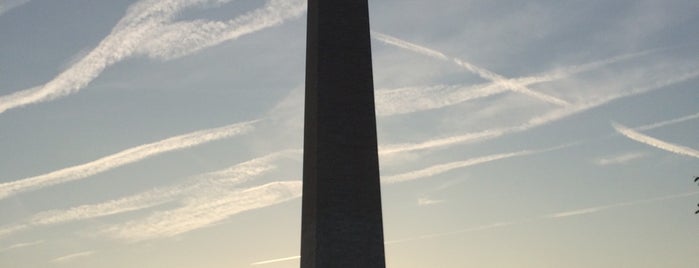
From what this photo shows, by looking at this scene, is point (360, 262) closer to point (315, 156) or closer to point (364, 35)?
point (315, 156)

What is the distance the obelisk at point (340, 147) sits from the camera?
22.3 m

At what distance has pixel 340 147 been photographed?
23156mm

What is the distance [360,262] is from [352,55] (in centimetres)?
622

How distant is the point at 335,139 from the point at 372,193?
1.81 m

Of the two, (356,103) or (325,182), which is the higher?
(356,103)

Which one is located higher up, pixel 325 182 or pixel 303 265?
pixel 325 182

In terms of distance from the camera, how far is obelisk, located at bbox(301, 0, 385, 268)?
73.3 feet

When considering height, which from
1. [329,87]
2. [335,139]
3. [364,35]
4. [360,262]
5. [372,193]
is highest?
[364,35]

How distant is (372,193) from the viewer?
75.7ft

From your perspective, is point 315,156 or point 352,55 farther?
point 352,55

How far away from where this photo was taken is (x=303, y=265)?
2302 cm

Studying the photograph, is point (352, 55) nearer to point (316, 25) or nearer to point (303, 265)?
point (316, 25)

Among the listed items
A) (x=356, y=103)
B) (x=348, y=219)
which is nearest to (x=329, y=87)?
(x=356, y=103)

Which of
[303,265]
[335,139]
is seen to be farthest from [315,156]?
[303,265]
